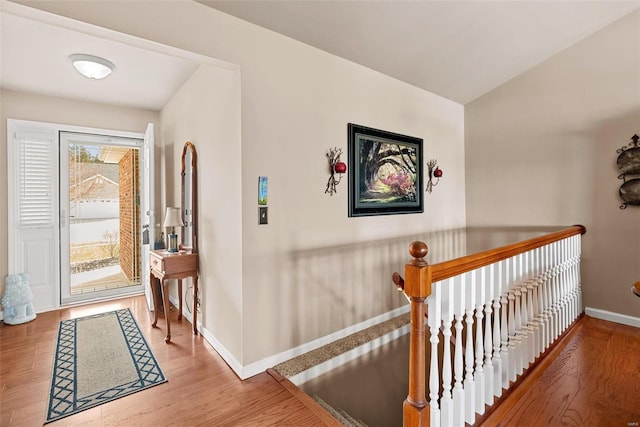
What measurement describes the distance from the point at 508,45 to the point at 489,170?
1.53 metres

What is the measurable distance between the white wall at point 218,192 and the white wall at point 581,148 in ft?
11.2

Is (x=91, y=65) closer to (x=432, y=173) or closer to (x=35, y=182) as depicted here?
(x=35, y=182)

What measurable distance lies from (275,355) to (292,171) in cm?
147

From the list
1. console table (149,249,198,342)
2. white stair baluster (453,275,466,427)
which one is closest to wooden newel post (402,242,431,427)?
white stair baluster (453,275,466,427)

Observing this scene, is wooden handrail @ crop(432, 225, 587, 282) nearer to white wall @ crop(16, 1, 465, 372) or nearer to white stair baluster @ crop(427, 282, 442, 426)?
white stair baluster @ crop(427, 282, 442, 426)

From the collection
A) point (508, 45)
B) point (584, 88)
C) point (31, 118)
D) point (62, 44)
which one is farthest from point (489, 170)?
point (31, 118)

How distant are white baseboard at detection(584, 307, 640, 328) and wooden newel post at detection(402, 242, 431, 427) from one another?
10.1 feet

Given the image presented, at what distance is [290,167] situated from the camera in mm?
2512

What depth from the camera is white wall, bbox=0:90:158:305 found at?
3.34 metres

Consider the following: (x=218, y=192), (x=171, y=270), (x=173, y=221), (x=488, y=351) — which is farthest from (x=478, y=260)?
(x=173, y=221)

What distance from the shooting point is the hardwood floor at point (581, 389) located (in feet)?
5.83

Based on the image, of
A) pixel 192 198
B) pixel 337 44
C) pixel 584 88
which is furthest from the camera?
pixel 584 88

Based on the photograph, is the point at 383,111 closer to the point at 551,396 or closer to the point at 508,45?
the point at 508,45

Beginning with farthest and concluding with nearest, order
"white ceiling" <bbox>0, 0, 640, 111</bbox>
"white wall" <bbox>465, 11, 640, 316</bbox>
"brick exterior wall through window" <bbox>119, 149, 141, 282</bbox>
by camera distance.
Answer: "brick exterior wall through window" <bbox>119, 149, 141, 282</bbox>
"white wall" <bbox>465, 11, 640, 316</bbox>
"white ceiling" <bbox>0, 0, 640, 111</bbox>
